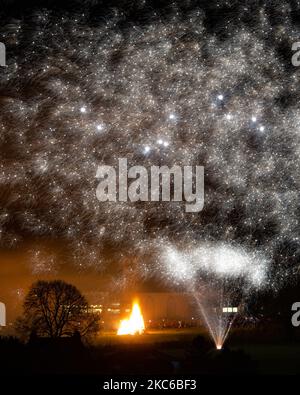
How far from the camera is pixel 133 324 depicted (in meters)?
57.6

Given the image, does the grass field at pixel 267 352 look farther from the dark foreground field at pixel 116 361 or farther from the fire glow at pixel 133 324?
the fire glow at pixel 133 324

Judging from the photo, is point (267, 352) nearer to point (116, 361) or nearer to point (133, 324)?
point (116, 361)

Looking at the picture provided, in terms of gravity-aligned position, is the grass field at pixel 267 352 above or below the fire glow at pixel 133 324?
below

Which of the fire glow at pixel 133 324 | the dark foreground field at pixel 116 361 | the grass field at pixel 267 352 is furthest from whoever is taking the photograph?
the fire glow at pixel 133 324

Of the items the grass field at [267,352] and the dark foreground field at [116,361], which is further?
the grass field at [267,352]

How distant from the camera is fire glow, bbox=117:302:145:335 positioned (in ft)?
180

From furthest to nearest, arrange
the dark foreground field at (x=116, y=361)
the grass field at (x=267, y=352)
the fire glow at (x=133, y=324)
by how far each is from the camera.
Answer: the fire glow at (x=133, y=324), the grass field at (x=267, y=352), the dark foreground field at (x=116, y=361)

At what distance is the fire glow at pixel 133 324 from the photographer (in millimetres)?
54719

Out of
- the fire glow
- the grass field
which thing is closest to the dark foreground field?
the grass field

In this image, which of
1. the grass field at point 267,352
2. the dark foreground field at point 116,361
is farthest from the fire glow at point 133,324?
the dark foreground field at point 116,361

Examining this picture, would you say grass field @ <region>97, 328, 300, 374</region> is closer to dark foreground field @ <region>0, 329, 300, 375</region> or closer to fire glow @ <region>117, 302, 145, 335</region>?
dark foreground field @ <region>0, 329, 300, 375</region>
